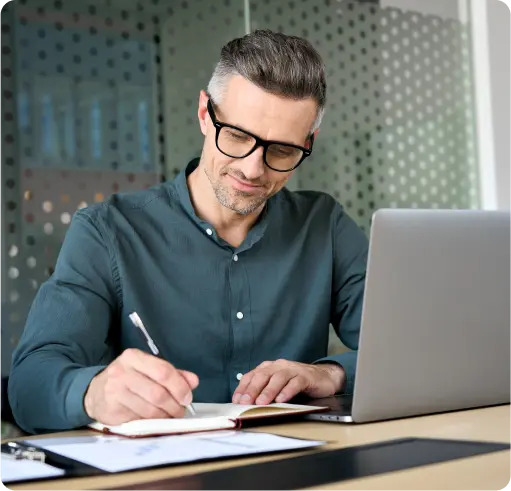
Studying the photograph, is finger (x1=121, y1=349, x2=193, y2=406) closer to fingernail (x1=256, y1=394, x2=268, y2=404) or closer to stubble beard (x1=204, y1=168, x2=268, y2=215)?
fingernail (x1=256, y1=394, x2=268, y2=404)

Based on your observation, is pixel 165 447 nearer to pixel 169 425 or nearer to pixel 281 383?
pixel 169 425

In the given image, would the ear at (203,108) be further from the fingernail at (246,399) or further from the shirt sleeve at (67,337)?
the fingernail at (246,399)

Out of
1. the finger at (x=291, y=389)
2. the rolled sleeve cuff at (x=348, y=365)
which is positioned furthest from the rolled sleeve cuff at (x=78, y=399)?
the rolled sleeve cuff at (x=348, y=365)

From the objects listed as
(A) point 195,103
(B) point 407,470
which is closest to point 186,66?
(A) point 195,103

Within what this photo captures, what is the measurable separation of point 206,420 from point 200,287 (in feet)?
2.07

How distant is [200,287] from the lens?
1.76 m

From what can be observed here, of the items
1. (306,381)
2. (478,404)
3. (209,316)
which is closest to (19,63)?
(209,316)

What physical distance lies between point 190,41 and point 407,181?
3.88 ft

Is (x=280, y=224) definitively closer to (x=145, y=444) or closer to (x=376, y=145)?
(x=145, y=444)

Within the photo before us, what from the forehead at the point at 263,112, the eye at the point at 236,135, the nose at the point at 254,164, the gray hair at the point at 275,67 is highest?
the gray hair at the point at 275,67

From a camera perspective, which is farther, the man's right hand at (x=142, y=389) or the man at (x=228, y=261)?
the man at (x=228, y=261)

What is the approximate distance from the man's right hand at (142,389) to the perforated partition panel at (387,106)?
2332 millimetres

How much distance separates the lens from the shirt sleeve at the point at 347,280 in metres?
1.91

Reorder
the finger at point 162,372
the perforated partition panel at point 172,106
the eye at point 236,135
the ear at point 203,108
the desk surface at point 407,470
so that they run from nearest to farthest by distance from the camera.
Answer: the desk surface at point 407,470 → the finger at point 162,372 → the eye at point 236,135 → the ear at point 203,108 → the perforated partition panel at point 172,106
